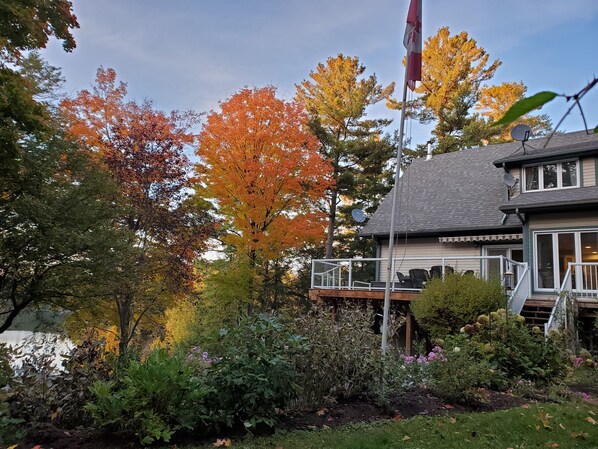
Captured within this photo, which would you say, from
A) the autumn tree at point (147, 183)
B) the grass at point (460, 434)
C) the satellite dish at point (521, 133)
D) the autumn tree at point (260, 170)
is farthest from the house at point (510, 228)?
the grass at point (460, 434)

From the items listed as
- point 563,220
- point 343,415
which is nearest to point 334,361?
point 343,415

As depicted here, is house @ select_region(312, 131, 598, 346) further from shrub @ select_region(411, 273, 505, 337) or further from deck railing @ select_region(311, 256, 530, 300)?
shrub @ select_region(411, 273, 505, 337)

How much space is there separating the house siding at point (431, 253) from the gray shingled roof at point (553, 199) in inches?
89.2

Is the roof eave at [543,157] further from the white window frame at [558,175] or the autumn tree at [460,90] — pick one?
the autumn tree at [460,90]

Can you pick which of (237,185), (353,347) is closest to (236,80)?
(237,185)

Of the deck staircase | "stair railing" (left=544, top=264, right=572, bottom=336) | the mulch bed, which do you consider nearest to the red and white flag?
the mulch bed

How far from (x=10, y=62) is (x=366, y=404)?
8094 millimetres

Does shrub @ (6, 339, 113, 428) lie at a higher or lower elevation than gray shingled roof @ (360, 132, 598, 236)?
lower

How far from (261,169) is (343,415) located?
1155 cm

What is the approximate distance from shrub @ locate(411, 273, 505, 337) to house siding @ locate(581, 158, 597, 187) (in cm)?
547

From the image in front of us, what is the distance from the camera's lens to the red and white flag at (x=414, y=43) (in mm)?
5746

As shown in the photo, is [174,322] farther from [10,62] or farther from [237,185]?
[10,62]

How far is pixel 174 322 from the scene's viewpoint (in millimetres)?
22344

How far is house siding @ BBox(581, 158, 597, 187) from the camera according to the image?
1203 centimetres
